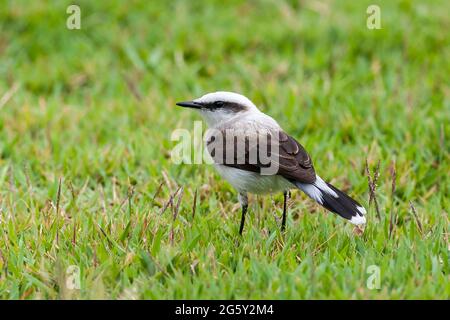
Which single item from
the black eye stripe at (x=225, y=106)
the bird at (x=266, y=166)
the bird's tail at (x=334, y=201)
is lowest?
the bird's tail at (x=334, y=201)

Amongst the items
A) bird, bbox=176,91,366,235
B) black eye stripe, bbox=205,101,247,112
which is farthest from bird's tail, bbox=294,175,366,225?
black eye stripe, bbox=205,101,247,112

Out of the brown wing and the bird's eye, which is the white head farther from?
the brown wing

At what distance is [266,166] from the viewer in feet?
16.1

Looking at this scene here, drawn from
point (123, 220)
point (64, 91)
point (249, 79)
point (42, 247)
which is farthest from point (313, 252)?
point (64, 91)

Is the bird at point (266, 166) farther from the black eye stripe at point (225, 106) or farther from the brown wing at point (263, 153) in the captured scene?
the black eye stripe at point (225, 106)

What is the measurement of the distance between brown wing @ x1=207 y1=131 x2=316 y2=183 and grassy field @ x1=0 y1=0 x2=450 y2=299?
374 mm

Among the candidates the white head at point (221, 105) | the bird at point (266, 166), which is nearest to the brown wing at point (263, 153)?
the bird at point (266, 166)

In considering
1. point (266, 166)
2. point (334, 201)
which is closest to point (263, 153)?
point (266, 166)

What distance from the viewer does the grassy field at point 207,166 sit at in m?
4.32

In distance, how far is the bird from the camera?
4.86m

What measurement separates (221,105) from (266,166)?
2.93 feet

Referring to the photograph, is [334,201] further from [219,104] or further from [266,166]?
[219,104]

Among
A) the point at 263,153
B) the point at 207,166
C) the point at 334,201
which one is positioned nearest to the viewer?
the point at 334,201

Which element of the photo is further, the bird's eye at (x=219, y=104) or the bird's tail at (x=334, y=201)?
the bird's eye at (x=219, y=104)
